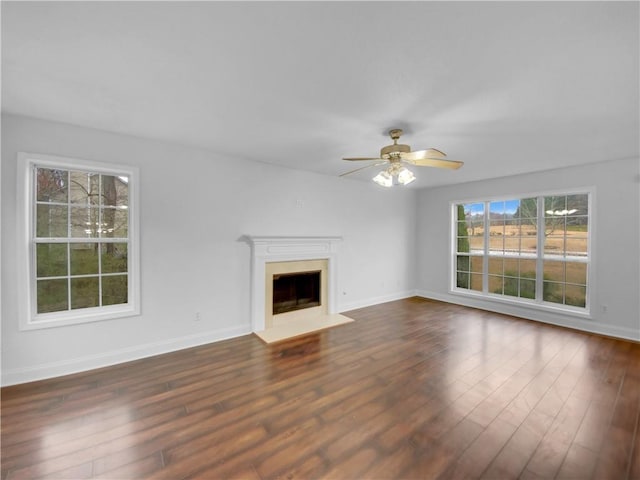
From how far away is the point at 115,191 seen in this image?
307 cm

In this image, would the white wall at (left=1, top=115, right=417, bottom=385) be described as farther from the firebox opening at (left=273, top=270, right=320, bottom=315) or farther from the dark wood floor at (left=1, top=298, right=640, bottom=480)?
the firebox opening at (left=273, top=270, right=320, bottom=315)

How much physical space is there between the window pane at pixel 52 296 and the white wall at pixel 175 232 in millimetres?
204

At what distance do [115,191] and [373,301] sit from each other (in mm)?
4635

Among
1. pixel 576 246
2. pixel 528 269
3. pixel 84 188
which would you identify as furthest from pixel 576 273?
pixel 84 188

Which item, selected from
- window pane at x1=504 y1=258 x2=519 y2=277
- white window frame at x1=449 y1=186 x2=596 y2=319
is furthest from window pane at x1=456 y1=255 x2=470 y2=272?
window pane at x1=504 y1=258 x2=519 y2=277

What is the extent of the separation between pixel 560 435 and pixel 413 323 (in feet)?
8.02

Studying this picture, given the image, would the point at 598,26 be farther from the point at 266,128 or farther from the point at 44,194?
the point at 44,194

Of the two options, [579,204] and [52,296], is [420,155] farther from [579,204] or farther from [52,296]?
[52,296]

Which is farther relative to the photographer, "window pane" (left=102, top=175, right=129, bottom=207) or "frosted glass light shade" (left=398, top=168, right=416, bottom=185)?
"window pane" (left=102, top=175, right=129, bottom=207)

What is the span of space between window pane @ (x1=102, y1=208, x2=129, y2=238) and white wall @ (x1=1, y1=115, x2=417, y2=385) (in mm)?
234

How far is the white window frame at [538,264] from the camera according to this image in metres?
4.08

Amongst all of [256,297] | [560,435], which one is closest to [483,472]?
[560,435]

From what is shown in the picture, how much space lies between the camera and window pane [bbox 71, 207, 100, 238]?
288 cm

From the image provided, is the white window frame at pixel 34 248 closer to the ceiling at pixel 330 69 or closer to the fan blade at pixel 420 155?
the ceiling at pixel 330 69
